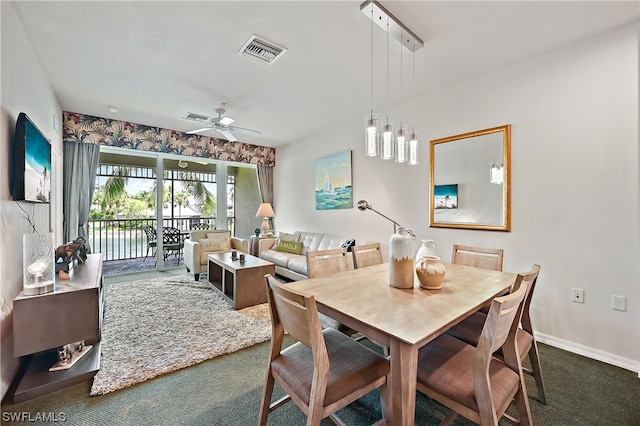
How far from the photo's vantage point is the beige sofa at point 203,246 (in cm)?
426

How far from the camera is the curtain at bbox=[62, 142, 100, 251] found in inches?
160

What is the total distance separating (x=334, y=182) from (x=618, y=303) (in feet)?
11.6

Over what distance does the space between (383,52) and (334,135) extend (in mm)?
2256

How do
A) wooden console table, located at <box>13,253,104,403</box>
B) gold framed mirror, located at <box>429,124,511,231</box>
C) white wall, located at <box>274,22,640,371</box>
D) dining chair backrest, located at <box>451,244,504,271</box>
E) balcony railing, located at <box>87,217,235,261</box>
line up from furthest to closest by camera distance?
balcony railing, located at <box>87,217,235,261</box> < gold framed mirror, located at <box>429,124,511,231</box> < dining chair backrest, located at <box>451,244,504,271</box> < white wall, located at <box>274,22,640,371</box> < wooden console table, located at <box>13,253,104,403</box>

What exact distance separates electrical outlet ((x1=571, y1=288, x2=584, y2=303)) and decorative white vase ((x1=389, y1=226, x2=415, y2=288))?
177 cm

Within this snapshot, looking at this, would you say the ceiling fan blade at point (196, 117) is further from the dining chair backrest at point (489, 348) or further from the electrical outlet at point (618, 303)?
the electrical outlet at point (618, 303)

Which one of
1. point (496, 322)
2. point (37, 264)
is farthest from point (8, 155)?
point (496, 322)

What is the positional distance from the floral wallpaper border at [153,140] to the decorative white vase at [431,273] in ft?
16.3

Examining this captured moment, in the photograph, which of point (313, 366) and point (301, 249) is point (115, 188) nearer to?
point (301, 249)

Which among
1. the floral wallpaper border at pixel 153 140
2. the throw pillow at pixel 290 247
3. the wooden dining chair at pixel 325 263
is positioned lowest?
the throw pillow at pixel 290 247

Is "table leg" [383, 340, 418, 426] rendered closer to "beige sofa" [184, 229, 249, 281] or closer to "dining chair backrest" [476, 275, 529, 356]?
"dining chair backrest" [476, 275, 529, 356]

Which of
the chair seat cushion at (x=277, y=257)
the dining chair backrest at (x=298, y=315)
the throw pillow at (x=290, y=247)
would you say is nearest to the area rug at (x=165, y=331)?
the chair seat cushion at (x=277, y=257)

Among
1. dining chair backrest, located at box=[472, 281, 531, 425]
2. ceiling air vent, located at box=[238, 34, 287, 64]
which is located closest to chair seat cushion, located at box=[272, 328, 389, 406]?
dining chair backrest, located at box=[472, 281, 531, 425]

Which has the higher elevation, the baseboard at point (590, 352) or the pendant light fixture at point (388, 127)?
the pendant light fixture at point (388, 127)
